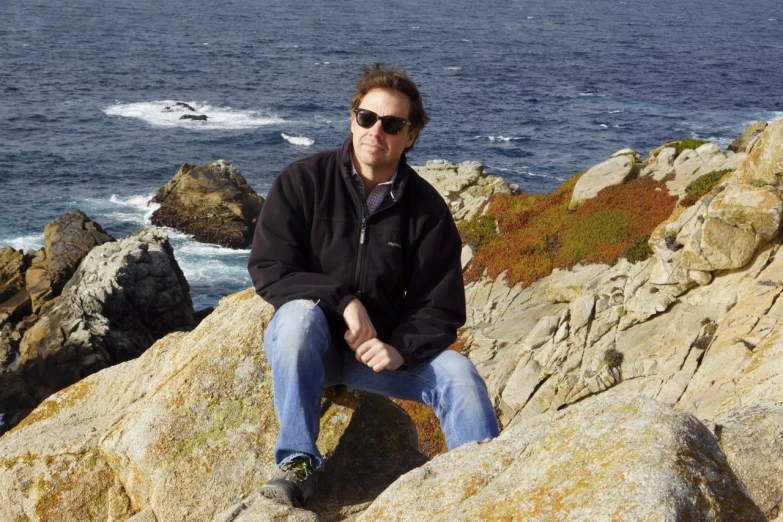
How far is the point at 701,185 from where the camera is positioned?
98.8ft

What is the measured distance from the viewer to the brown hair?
768cm

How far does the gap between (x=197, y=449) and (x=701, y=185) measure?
26.5 m

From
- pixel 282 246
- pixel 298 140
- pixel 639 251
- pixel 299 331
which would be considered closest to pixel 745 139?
pixel 639 251

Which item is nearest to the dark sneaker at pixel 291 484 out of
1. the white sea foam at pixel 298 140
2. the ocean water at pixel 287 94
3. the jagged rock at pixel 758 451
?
the jagged rock at pixel 758 451

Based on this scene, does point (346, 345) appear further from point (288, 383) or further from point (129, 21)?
point (129, 21)

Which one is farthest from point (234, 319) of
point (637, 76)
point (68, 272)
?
point (637, 76)

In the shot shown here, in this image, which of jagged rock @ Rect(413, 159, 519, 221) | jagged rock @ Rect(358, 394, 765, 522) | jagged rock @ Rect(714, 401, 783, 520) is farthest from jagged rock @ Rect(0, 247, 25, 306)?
jagged rock @ Rect(714, 401, 783, 520)

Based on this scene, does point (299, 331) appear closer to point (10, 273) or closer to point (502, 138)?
point (10, 273)

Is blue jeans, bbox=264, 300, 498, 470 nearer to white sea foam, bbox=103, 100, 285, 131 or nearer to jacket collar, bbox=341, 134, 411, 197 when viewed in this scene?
jacket collar, bbox=341, 134, 411, 197

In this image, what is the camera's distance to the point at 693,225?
22.8m

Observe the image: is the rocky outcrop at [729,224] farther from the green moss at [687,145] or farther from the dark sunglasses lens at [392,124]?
the dark sunglasses lens at [392,124]

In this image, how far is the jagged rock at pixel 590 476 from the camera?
4.36 m

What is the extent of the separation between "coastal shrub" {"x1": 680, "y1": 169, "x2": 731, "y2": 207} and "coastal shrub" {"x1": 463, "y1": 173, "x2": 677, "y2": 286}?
850 mm

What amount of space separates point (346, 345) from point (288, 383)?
35.9 inches
